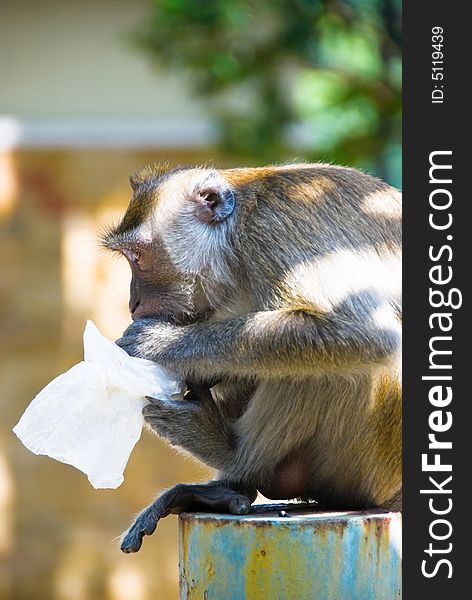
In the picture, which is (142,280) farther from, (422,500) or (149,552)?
(149,552)

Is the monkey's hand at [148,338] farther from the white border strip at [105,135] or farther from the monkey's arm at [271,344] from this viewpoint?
the white border strip at [105,135]

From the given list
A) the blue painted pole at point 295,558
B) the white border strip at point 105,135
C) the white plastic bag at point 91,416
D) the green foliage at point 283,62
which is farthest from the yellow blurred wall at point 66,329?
the blue painted pole at point 295,558

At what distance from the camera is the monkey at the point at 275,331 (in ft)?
15.1

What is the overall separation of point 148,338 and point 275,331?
556 mm

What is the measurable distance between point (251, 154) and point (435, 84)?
14.0ft

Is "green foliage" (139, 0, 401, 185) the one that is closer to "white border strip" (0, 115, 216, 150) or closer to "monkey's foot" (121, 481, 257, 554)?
"white border strip" (0, 115, 216, 150)

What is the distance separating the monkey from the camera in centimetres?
460

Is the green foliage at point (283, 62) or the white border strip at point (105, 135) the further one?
the white border strip at point (105, 135)

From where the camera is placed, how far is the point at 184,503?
4664 millimetres

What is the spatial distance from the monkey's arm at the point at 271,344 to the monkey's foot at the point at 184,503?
45 centimetres

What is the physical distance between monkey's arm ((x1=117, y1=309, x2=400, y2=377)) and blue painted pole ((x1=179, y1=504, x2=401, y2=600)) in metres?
0.58

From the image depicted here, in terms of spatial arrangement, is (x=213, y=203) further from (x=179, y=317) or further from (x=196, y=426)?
(x=196, y=426)

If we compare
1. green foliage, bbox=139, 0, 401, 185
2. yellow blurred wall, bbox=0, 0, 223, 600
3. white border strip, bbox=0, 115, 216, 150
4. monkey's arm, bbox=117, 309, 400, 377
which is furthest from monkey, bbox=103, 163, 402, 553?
white border strip, bbox=0, 115, 216, 150

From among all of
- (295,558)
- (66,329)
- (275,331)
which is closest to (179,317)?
(275,331)
